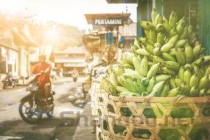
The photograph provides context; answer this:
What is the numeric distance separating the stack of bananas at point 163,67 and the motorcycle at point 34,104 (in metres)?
6.79

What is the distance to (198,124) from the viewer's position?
6.95 feet

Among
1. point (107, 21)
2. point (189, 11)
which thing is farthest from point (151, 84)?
point (107, 21)

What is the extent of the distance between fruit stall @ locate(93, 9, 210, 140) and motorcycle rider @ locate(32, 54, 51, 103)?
716 cm

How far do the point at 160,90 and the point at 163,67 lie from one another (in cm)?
21

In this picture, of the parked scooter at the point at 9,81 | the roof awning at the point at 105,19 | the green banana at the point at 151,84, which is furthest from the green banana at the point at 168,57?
the parked scooter at the point at 9,81

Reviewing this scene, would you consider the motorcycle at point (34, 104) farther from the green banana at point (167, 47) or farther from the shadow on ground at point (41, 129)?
the green banana at point (167, 47)

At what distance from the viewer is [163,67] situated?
7.84ft

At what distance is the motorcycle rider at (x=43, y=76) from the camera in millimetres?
9688

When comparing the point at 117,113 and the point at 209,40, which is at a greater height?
the point at 209,40

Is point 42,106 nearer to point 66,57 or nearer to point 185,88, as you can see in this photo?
point 185,88

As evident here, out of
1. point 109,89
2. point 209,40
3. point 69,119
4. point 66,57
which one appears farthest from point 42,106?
point 66,57

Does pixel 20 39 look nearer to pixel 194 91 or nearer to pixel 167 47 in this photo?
pixel 167 47

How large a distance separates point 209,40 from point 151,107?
1.56m

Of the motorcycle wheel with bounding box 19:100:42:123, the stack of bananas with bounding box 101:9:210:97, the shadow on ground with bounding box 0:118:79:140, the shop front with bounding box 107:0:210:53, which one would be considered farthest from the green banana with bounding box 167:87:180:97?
the motorcycle wheel with bounding box 19:100:42:123
